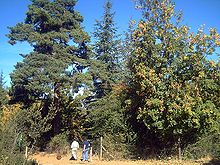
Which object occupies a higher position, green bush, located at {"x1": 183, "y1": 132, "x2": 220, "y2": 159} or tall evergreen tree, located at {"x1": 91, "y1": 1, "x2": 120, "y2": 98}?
tall evergreen tree, located at {"x1": 91, "y1": 1, "x2": 120, "y2": 98}

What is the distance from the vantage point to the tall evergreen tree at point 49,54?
A: 90.8 ft

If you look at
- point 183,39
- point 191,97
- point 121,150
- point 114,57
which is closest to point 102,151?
point 121,150

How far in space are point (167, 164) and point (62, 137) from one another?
1287 cm

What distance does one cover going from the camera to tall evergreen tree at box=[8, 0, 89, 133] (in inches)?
1089

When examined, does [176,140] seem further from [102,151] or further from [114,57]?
[114,57]

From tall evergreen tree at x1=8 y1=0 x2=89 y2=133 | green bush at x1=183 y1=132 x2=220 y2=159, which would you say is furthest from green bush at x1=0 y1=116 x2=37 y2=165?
tall evergreen tree at x1=8 y1=0 x2=89 y2=133

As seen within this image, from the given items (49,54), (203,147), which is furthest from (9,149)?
(49,54)

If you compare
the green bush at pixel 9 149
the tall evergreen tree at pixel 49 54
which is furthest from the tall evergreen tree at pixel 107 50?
the green bush at pixel 9 149

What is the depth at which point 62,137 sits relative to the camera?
29.6 metres

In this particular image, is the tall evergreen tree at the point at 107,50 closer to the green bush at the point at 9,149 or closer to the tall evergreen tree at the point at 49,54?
the tall evergreen tree at the point at 49,54

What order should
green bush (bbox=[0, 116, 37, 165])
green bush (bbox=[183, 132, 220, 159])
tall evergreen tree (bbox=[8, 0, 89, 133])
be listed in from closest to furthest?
1. green bush (bbox=[0, 116, 37, 165])
2. green bush (bbox=[183, 132, 220, 159])
3. tall evergreen tree (bbox=[8, 0, 89, 133])

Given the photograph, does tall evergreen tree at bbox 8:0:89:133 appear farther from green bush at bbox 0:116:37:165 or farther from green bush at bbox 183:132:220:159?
green bush at bbox 0:116:37:165

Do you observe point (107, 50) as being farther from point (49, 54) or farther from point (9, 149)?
point (9, 149)

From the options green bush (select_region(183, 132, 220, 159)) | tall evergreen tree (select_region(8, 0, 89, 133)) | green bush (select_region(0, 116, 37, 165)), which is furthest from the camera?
tall evergreen tree (select_region(8, 0, 89, 133))
